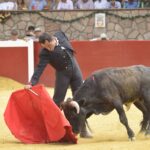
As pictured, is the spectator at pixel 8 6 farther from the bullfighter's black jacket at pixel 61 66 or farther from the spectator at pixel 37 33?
the bullfighter's black jacket at pixel 61 66

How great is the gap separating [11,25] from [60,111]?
9875 millimetres

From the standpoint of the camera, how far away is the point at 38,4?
17516 mm

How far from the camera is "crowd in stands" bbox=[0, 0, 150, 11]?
17.2 meters

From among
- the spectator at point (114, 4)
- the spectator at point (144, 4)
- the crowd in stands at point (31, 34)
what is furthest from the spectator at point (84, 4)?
the crowd in stands at point (31, 34)

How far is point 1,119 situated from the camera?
1009cm

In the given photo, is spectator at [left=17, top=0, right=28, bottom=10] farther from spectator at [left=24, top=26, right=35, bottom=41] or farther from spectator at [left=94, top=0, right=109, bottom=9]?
spectator at [left=94, top=0, right=109, bottom=9]

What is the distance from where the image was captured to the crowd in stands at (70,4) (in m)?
17.2

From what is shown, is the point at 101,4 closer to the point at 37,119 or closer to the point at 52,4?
the point at 52,4

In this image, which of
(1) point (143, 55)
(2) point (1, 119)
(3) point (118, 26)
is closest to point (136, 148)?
(2) point (1, 119)

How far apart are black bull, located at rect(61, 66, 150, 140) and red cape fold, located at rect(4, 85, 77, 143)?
185 millimetres

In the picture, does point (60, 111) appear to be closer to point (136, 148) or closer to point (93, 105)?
point (93, 105)

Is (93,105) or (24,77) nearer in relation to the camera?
(93,105)

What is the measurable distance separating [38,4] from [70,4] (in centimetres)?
80

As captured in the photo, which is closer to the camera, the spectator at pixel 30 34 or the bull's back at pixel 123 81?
the bull's back at pixel 123 81
